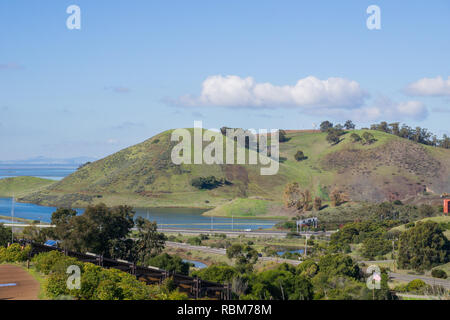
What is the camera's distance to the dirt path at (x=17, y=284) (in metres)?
24.6

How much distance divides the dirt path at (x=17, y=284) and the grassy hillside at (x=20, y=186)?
152m

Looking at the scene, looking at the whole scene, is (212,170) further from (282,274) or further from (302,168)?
(282,274)

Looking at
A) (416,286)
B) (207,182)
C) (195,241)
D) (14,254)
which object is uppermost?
(207,182)

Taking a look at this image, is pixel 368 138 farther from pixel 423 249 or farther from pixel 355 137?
pixel 423 249

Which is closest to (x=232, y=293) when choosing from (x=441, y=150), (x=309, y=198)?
(x=309, y=198)

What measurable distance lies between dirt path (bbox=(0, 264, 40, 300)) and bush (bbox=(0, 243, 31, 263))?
7.66 ft

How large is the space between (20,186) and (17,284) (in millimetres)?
169412

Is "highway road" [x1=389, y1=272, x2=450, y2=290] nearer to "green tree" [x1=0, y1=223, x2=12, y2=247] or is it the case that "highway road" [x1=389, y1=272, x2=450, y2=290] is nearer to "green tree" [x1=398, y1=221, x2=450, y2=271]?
"green tree" [x1=398, y1=221, x2=450, y2=271]

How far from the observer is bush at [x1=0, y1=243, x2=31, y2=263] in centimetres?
3611

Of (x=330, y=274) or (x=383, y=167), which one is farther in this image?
(x=383, y=167)

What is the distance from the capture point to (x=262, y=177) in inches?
6447

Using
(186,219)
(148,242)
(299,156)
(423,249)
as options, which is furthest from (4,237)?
(299,156)
